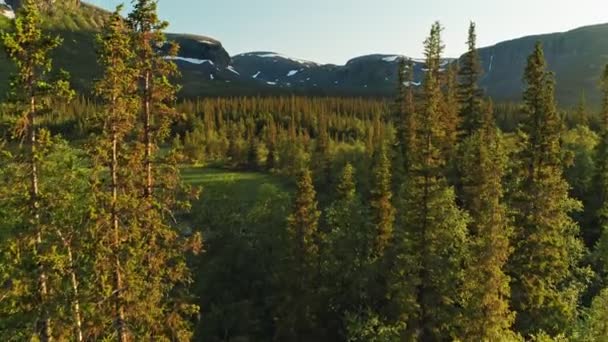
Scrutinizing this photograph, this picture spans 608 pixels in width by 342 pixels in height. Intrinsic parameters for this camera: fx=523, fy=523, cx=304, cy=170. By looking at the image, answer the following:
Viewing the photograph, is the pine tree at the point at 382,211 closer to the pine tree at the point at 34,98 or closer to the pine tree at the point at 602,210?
the pine tree at the point at 602,210

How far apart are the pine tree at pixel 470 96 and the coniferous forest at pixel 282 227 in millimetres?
184

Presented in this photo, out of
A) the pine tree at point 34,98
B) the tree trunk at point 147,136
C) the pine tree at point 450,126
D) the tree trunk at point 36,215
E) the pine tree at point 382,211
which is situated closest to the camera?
the pine tree at point 34,98

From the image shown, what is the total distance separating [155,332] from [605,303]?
63.6ft

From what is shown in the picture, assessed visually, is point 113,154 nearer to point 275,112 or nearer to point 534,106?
point 534,106

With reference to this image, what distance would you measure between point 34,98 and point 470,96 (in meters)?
41.9

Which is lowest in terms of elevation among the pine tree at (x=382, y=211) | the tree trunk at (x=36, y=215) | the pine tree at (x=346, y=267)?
the pine tree at (x=346, y=267)

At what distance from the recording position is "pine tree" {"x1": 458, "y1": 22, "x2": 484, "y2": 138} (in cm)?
5006

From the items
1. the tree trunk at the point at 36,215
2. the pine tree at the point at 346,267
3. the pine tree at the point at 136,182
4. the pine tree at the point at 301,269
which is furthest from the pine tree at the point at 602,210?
the tree trunk at the point at 36,215

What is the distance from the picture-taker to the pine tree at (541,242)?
3183cm

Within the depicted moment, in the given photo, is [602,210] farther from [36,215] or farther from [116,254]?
[36,215]

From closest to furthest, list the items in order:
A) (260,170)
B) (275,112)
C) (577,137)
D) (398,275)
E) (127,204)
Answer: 1. (127,204)
2. (398,275)
3. (577,137)
4. (260,170)
5. (275,112)

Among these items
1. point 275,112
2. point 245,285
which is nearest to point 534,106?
point 245,285

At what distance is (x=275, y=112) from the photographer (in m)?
147

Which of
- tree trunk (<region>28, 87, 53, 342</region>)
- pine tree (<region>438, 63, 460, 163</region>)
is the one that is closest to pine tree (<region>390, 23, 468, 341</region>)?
pine tree (<region>438, 63, 460, 163</region>)
